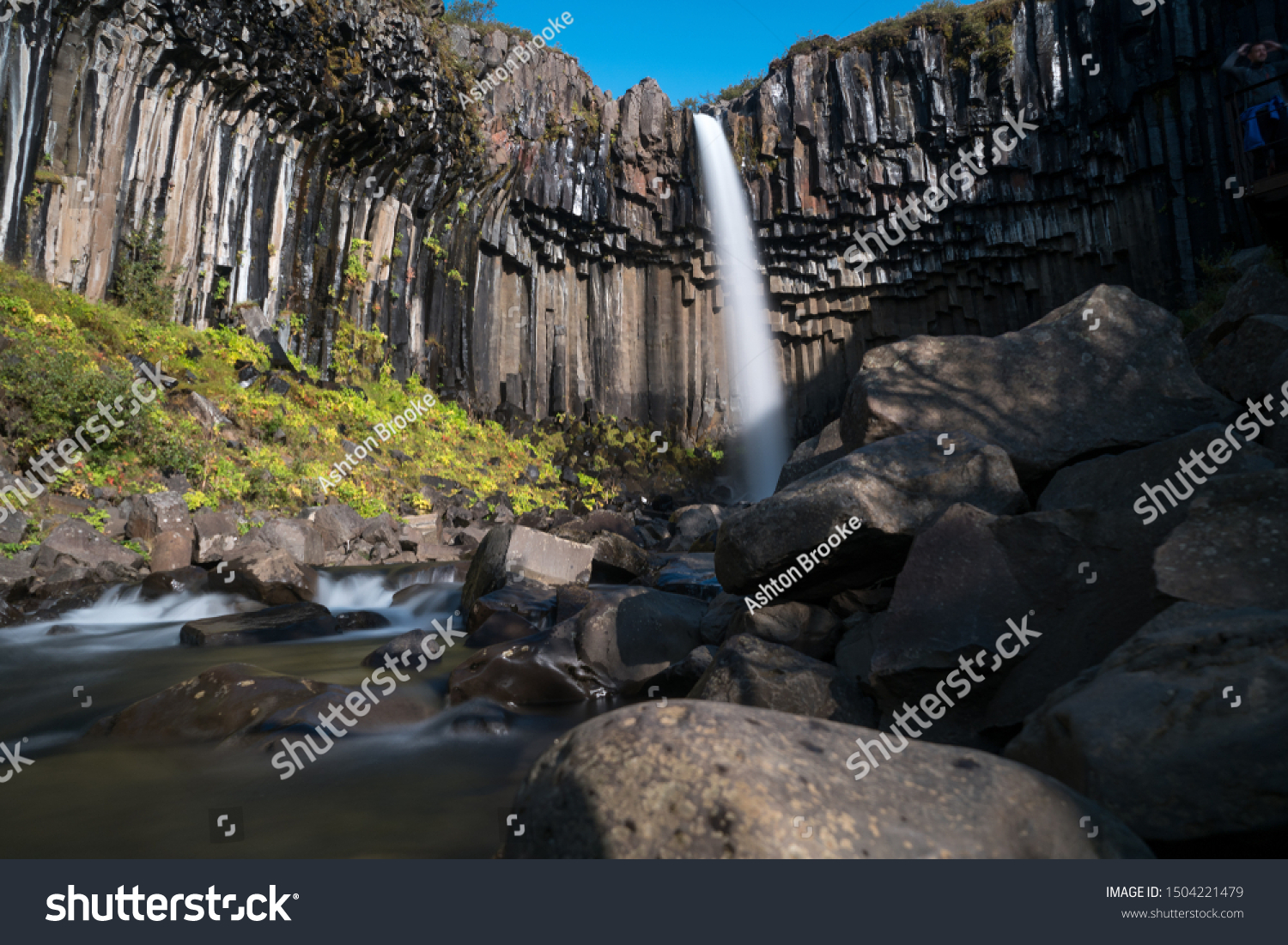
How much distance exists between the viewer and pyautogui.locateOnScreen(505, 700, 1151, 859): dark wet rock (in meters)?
2.16

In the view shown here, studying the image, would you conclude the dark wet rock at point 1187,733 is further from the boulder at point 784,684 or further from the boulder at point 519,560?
the boulder at point 519,560

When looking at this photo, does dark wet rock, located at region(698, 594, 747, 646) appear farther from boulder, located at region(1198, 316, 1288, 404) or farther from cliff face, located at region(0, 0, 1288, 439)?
cliff face, located at region(0, 0, 1288, 439)

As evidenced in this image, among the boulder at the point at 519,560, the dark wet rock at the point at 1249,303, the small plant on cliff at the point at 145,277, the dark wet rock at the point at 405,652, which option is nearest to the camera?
the dark wet rock at the point at 405,652

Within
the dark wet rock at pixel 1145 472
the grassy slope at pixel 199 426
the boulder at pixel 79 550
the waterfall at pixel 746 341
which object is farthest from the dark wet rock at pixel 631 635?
the waterfall at pixel 746 341

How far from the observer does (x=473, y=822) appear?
12.4 feet

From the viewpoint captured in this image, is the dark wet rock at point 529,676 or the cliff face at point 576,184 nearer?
the dark wet rock at point 529,676

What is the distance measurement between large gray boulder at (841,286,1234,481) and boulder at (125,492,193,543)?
36.0ft

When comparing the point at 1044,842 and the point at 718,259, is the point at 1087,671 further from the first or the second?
the point at 718,259

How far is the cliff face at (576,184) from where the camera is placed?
16.7 m

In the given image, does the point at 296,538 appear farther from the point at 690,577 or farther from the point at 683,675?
the point at 683,675

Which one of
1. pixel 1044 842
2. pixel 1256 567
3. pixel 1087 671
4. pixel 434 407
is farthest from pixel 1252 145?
pixel 434 407

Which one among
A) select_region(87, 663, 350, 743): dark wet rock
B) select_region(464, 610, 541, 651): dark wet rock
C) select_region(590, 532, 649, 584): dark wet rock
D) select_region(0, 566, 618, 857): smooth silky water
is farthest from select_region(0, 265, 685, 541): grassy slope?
select_region(87, 663, 350, 743): dark wet rock

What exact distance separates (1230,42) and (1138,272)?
7.20m

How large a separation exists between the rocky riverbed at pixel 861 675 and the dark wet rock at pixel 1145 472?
0.07 ft
